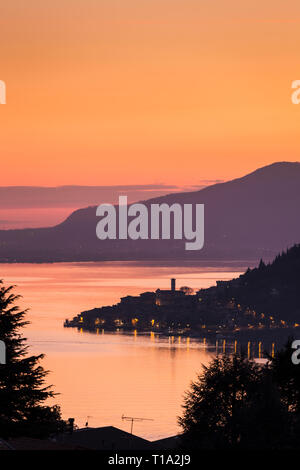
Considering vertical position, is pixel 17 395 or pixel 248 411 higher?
pixel 17 395

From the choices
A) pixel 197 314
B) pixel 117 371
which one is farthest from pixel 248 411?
pixel 197 314

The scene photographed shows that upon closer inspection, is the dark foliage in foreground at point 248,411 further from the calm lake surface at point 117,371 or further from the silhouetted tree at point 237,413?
the calm lake surface at point 117,371

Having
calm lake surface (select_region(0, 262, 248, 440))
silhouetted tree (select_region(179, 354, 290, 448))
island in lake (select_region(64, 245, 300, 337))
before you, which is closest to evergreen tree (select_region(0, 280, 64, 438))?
silhouetted tree (select_region(179, 354, 290, 448))

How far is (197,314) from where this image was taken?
168 m

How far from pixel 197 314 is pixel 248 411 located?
14121 cm

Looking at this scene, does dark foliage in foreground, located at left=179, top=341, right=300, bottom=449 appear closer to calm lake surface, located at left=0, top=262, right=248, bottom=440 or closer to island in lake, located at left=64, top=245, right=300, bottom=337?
calm lake surface, located at left=0, top=262, right=248, bottom=440

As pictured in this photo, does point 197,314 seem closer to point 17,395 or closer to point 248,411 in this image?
point 248,411

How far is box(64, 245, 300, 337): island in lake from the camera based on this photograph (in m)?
154

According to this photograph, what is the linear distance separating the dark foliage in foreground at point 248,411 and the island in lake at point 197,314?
111818 mm

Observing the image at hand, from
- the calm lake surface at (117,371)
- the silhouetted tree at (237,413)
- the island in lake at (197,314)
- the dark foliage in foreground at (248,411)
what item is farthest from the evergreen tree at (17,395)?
the island in lake at (197,314)

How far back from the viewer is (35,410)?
2077 centimetres

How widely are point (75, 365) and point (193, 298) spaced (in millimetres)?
85321
